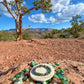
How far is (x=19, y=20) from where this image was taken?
19.1 feet

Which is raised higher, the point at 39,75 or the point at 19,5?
the point at 19,5

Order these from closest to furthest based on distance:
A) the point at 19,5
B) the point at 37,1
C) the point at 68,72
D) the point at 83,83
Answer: the point at 83,83, the point at 68,72, the point at 37,1, the point at 19,5

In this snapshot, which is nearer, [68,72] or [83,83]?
[83,83]

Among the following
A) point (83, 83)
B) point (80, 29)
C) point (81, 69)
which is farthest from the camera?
point (80, 29)

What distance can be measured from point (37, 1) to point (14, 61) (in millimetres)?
5124

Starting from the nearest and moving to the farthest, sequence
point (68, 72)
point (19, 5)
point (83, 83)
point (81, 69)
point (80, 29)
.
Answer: point (83, 83) → point (68, 72) → point (81, 69) → point (19, 5) → point (80, 29)

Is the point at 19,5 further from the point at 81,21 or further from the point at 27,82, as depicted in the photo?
the point at 81,21

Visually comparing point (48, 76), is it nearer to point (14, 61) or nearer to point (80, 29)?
point (14, 61)

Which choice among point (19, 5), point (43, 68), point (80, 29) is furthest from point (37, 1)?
point (80, 29)

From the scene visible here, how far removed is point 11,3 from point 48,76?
6400mm

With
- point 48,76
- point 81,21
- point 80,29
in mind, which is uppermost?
point 81,21

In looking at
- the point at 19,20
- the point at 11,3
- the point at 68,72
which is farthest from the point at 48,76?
the point at 11,3

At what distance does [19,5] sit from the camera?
6.11m

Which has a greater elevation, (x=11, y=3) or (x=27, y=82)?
(x=11, y=3)
